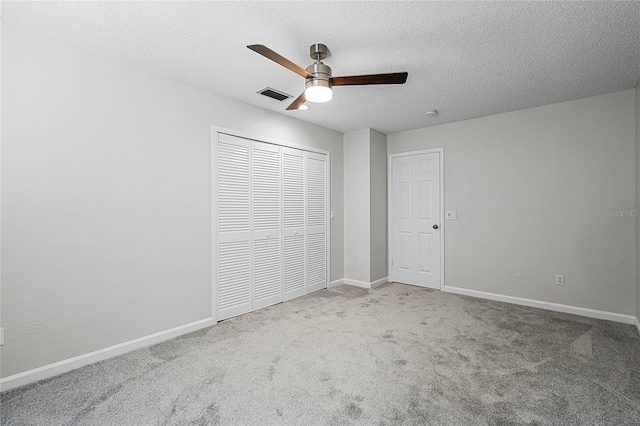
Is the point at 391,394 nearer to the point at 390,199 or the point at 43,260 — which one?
the point at 43,260

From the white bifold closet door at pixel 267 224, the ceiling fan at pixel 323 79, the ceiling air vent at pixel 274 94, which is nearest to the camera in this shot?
the ceiling fan at pixel 323 79

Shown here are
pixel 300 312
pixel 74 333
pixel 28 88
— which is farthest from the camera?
pixel 300 312

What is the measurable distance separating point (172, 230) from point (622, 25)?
3.79 meters

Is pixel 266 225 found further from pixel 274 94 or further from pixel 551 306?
pixel 551 306

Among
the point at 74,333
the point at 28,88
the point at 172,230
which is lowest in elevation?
the point at 74,333

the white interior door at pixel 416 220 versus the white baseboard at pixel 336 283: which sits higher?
the white interior door at pixel 416 220

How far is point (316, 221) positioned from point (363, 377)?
2566 millimetres

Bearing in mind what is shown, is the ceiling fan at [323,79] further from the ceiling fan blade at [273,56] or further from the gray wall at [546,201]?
the gray wall at [546,201]

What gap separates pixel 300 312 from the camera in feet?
11.9

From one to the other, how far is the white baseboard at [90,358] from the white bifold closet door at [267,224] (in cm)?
45

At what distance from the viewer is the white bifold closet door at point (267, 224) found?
3385 mm

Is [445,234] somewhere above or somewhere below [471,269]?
above

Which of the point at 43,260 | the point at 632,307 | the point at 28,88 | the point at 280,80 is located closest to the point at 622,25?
the point at 280,80

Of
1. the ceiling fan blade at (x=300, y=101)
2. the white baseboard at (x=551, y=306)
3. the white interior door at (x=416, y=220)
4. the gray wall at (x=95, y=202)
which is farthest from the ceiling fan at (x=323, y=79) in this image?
the white baseboard at (x=551, y=306)
